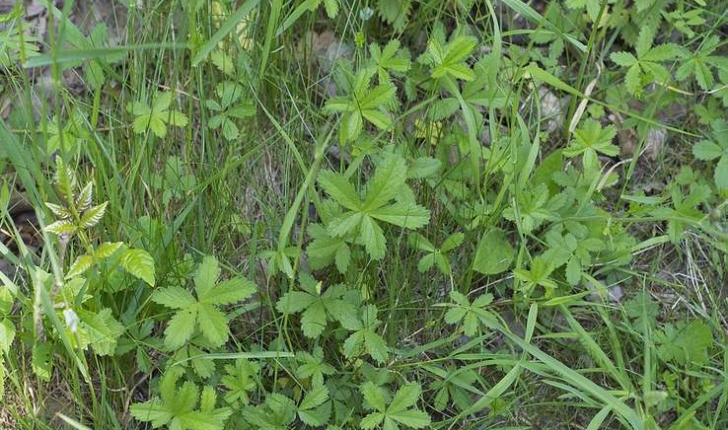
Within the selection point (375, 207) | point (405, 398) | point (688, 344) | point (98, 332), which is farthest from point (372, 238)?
point (688, 344)

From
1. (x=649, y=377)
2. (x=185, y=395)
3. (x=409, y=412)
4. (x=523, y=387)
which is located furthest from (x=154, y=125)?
(x=649, y=377)

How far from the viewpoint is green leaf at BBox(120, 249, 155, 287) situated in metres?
1.89

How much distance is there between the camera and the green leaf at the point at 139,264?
1.89 meters

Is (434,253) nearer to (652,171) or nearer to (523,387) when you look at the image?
(523,387)

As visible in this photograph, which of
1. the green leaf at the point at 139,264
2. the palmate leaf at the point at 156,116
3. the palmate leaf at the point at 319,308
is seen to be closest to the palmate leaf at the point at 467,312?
the palmate leaf at the point at 319,308

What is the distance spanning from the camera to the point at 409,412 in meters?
2.08

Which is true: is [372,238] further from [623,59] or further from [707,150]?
[707,150]

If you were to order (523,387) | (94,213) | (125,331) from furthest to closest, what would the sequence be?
(523,387)
(125,331)
(94,213)

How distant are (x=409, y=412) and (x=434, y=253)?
0.48m

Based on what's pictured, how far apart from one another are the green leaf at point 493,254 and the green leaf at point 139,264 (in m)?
0.97

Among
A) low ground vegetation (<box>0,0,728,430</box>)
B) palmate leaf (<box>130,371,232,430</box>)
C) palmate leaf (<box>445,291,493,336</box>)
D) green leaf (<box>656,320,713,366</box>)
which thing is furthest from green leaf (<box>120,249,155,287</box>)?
green leaf (<box>656,320,713,366</box>)

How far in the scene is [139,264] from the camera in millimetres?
1903

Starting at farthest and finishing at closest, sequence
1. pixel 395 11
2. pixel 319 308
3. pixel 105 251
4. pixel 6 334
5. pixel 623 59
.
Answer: pixel 395 11 < pixel 623 59 < pixel 319 308 < pixel 6 334 < pixel 105 251

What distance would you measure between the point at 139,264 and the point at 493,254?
106 cm
